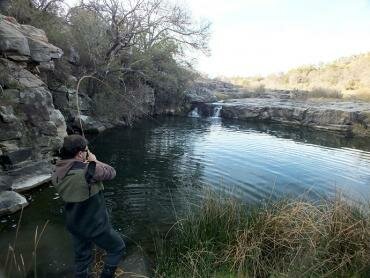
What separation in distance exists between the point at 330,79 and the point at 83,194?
54.0 metres

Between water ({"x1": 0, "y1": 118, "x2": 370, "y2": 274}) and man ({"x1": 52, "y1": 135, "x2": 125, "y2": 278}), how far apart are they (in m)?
1.92

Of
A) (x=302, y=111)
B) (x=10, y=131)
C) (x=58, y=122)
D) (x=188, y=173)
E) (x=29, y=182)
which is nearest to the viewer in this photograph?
(x=29, y=182)

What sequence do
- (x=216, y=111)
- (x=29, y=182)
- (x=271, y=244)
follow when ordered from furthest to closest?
1. (x=216, y=111)
2. (x=29, y=182)
3. (x=271, y=244)

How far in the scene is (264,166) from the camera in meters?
14.4

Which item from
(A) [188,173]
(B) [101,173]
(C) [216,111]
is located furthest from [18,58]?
(C) [216,111]

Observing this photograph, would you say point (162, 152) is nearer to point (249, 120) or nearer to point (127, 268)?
point (127, 268)

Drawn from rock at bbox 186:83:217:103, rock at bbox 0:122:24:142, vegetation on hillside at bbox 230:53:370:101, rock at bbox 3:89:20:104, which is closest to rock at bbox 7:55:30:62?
rock at bbox 3:89:20:104

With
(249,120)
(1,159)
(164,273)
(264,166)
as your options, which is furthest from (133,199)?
(249,120)

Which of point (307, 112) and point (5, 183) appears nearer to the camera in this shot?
point (5, 183)

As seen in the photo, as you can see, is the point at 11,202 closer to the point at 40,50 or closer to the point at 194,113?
the point at 40,50

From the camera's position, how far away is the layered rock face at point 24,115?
9508 mm

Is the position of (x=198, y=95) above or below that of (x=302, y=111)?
above

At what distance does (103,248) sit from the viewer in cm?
424

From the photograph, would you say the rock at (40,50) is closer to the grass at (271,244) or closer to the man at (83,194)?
the grass at (271,244)
